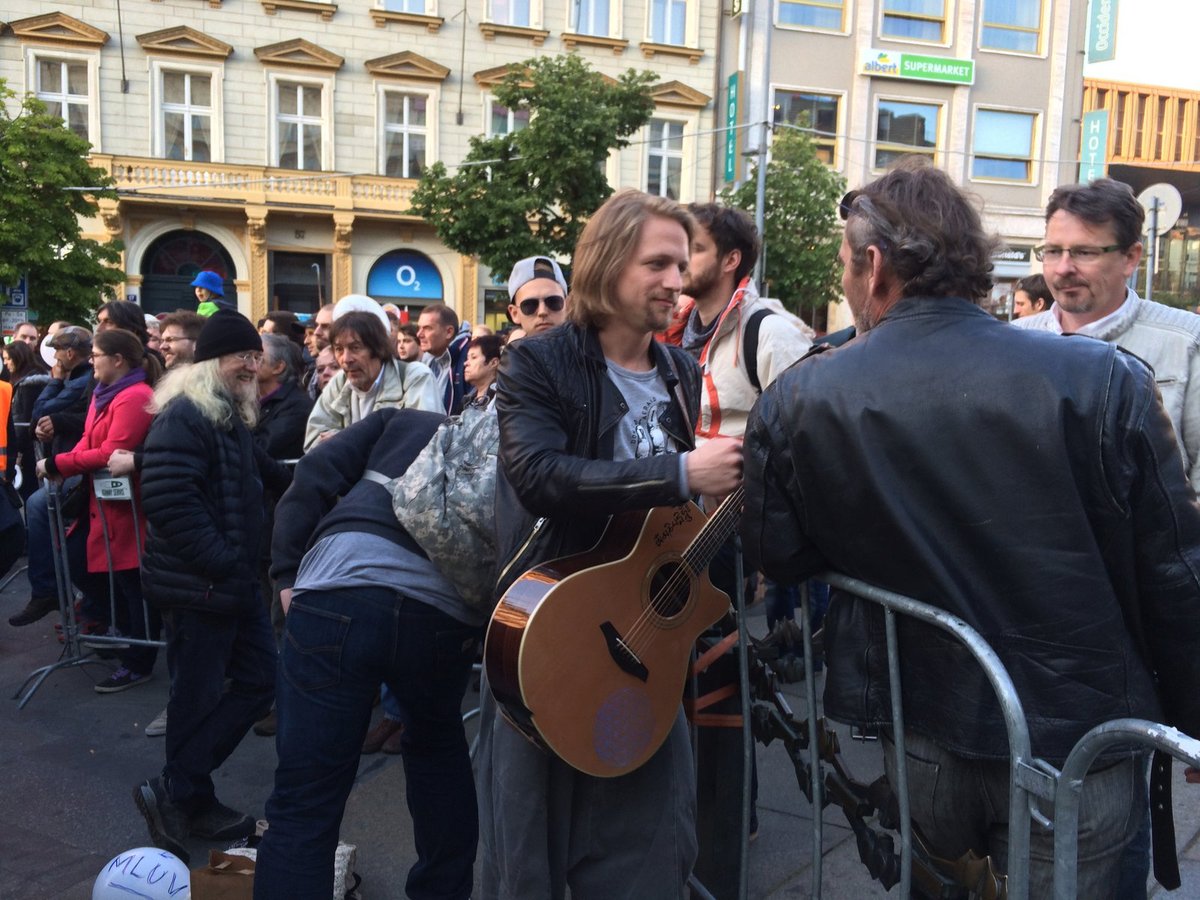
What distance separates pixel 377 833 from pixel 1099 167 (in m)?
28.4

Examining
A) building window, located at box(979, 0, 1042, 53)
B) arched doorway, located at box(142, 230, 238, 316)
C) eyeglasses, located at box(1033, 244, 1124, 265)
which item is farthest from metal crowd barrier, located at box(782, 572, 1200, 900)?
building window, located at box(979, 0, 1042, 53)

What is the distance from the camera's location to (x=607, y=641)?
6.64 feet

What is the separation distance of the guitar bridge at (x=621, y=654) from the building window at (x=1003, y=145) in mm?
27445

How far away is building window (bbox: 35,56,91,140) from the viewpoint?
21.3m

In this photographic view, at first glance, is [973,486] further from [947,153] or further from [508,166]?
[947,153]

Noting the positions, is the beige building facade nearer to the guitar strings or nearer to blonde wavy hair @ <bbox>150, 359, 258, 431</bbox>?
blonde wavy hair @ <bbox>150, 359, 258, 431</bbox>

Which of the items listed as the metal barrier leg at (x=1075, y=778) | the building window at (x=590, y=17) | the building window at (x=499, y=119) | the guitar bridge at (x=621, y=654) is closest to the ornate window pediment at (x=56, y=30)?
the building window at (x=499, y=119)

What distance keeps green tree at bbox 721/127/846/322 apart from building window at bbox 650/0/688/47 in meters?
6.21

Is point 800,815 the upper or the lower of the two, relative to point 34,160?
lower

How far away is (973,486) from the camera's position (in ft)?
5.17

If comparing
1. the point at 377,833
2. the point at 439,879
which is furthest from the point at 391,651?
the point at 377,833

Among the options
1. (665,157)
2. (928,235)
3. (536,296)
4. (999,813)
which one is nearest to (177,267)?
(665,157)

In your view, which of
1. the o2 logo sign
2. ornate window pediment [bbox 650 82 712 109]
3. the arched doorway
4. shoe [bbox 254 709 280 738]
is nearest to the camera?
shoe [bbox 254 709 280 738]
